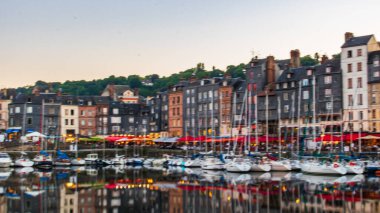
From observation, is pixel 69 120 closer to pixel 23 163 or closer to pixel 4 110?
pixel 4 110

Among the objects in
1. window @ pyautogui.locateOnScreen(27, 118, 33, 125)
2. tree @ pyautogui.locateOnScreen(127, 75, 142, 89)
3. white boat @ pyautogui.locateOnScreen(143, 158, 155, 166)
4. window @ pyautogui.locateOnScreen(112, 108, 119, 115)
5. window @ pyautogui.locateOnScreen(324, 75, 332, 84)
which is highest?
tree @ pyautogui.locateOnScreen(127, 75, 142, 89)

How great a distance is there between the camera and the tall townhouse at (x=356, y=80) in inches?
2717

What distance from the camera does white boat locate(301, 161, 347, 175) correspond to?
51.1 metres

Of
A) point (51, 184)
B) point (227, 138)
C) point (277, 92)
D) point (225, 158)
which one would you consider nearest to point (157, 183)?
point (51, 184)

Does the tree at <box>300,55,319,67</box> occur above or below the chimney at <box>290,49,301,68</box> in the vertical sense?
above

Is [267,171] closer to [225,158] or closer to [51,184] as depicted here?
[225,158]

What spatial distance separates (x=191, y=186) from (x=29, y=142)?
53213 mm

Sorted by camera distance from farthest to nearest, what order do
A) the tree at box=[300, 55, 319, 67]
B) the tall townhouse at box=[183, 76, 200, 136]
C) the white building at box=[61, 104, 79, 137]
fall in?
the tree at box=[300, 55, 319, 67]
the white building at box=[61, 104, 79, 137]
the tall townhouse at box=[183, 76, 200, 136]

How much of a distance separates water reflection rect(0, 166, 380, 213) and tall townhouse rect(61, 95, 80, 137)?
176ft

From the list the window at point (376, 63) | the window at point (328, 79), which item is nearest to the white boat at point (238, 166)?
the window at point (328, 79)

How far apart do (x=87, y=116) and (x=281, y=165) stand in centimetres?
5424

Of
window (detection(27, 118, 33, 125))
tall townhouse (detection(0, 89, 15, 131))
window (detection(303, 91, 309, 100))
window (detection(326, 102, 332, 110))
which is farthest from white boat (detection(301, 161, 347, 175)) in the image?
tall townhouse (detection(0, 89, 15, 131))

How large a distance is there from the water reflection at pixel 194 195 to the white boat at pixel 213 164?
47.3 ft

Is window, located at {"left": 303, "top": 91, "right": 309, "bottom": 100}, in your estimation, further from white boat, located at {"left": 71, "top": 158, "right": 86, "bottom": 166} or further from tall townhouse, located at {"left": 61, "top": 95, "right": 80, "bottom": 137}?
tall townhouse, located at {"left": 61, "top": 95, "right": 80, "bottom": 137}
